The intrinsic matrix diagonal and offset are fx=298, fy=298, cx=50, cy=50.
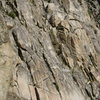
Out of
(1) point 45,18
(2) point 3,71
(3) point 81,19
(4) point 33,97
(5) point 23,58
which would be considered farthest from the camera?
(3) point 81,19

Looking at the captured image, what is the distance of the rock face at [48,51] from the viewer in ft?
86.0

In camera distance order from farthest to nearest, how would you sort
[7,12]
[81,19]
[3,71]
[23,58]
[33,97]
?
[81,19], [7,12], [23,58], [33,97], [3,71]

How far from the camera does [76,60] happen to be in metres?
34.4

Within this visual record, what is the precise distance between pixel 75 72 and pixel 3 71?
10.8 metres

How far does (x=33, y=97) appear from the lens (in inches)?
1038

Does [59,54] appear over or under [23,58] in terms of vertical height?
over

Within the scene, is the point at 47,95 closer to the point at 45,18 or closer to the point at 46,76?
the point at 46,76

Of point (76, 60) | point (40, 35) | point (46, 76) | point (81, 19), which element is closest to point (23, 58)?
point (46, 76)

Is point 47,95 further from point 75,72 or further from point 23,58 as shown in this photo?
point 75,72

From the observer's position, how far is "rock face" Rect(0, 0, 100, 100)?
2620 cm

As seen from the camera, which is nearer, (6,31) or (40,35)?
(6,31)

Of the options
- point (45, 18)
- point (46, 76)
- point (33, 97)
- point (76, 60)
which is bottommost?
point (33, 97)

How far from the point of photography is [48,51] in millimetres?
32625

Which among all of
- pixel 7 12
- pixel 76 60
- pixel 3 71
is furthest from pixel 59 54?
pixel 3 71
